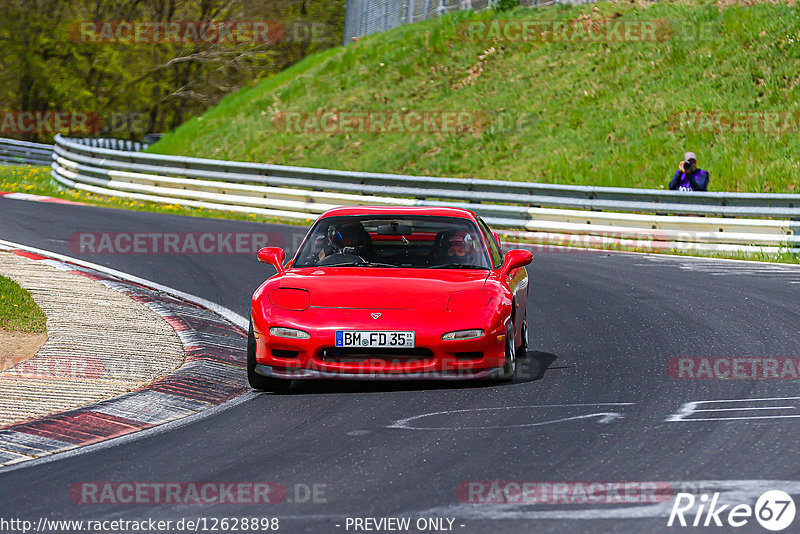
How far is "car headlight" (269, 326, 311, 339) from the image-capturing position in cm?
760

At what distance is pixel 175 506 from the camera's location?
4922mm

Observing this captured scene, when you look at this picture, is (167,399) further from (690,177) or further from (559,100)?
(559,100)

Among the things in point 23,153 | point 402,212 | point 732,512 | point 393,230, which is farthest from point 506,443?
point 23,153

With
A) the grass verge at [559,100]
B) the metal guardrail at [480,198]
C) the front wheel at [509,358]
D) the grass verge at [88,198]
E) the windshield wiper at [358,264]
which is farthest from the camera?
the grass verge at [559,100]

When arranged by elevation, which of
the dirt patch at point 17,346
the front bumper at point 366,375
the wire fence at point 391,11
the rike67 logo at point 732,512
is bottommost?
the dirt patch at point 17,346

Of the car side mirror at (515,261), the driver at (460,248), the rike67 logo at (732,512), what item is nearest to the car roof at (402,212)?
the driver at (460,248)

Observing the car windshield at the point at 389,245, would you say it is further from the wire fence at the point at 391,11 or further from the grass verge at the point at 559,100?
the wire fence at the point at 391,11

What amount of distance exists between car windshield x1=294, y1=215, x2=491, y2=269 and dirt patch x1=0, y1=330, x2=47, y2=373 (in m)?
2.23

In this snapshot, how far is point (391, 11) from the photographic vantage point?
130 ft

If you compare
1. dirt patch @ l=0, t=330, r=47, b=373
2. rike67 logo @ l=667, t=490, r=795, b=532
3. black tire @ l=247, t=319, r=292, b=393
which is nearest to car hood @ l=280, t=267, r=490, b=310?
black tire @ l=247, t=319, r=292, b=393

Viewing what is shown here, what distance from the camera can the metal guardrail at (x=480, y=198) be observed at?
694 inches

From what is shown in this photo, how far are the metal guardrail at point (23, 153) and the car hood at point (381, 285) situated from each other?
31461mm

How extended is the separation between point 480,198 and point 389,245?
11574 mm

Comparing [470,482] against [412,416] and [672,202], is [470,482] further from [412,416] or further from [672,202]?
[672,202]
